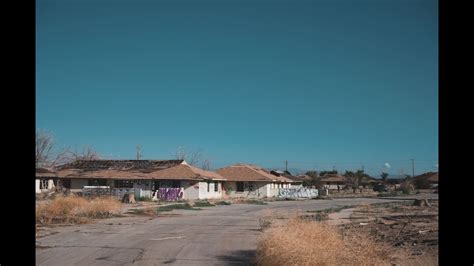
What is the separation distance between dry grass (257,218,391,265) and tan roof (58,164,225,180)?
4573 cm

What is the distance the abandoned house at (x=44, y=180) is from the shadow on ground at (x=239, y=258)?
181ft

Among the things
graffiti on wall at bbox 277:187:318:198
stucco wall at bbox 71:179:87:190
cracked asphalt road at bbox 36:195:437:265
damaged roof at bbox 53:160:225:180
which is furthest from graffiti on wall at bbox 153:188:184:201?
cracked asphalt road at bbox 36:195:437:265

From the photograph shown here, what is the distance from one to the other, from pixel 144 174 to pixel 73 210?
2994 cm

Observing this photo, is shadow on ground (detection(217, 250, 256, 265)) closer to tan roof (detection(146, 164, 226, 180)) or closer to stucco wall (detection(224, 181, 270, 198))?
tan roof (detection(146, 164, 226, 180))

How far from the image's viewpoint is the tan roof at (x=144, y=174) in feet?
189

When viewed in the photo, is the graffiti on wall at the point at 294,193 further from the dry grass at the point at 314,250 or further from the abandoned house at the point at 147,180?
the dry grass at the point at 314,250

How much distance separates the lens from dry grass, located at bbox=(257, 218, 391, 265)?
9.95 metres

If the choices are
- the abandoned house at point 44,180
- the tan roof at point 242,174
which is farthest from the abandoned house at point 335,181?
the abandoned house at point 44,180

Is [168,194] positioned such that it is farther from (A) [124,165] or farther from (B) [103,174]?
(A) [124,165]

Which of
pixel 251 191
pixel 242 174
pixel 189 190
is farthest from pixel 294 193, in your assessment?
pixel 189 190
